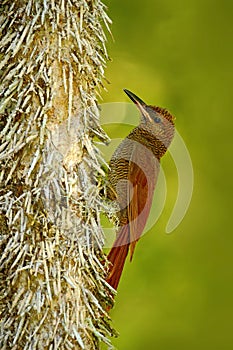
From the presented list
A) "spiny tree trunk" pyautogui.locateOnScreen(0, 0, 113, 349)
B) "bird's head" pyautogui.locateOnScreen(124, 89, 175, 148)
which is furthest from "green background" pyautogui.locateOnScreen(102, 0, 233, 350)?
"spiny tree trunk" pyautogui.locateOnScreen(0, 0, 113, 349)

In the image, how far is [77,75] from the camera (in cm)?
78

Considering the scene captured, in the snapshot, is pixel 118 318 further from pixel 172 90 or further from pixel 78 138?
pixel 78 138

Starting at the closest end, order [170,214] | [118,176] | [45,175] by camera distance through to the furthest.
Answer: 1. [45,175]
2. [118,176]
3. [170,214]

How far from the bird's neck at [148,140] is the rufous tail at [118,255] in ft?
0.43

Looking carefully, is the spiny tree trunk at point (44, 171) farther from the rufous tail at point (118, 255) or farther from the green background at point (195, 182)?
the green background at point (195, 182)

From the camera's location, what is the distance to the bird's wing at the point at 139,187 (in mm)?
941

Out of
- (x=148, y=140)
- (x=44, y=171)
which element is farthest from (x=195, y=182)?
(x=44, y=171)

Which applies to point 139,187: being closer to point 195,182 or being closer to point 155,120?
point 155,120

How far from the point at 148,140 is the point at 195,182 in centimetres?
28

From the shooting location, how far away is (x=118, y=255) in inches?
36.8

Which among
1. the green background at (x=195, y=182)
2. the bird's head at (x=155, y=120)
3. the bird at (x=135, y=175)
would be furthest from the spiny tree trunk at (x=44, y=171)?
the green background at (x=195, y=182)

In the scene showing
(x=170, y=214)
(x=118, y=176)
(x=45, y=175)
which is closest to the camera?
(x=45, y=175)

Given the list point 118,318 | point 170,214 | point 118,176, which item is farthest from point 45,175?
point 118,318

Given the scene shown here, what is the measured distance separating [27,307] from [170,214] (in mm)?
472
